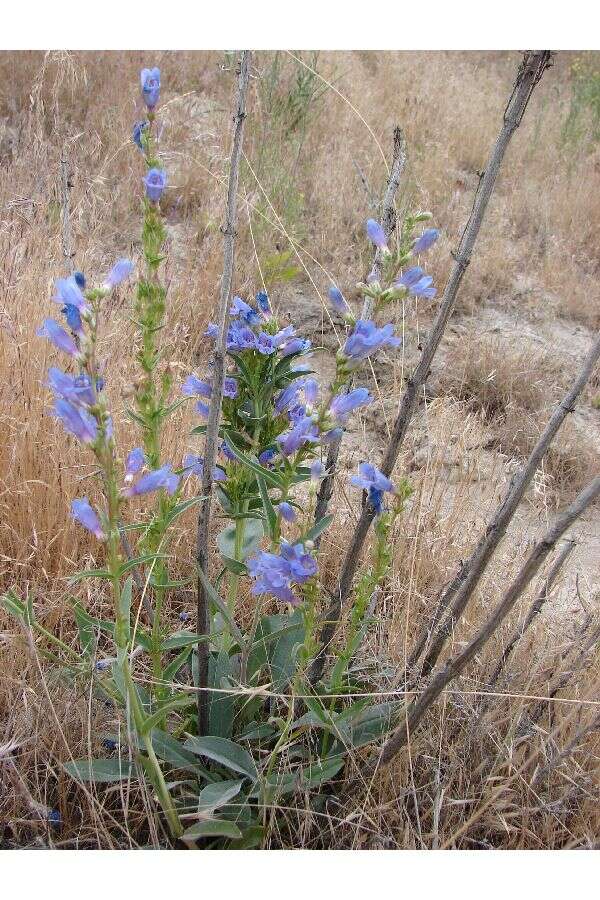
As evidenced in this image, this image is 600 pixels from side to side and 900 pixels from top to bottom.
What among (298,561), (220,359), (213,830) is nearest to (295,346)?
(220,359)

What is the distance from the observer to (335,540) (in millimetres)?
2479

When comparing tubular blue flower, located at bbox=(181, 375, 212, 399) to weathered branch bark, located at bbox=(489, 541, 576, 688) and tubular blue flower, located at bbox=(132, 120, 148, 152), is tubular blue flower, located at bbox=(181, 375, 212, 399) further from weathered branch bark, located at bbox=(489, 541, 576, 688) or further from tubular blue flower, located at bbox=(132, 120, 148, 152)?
weathered branch bark, located at bbox=(489, 541, 576, 688)

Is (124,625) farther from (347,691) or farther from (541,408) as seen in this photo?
(541,408)

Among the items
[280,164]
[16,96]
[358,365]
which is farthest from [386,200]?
[16,96]

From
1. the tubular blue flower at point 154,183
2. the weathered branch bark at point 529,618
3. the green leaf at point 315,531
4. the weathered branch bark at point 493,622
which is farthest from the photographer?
the weathered branch bark at point 529,618

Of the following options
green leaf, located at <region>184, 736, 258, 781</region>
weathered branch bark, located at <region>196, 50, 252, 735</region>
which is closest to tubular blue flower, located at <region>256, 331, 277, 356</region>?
weathered branch bark, located at <region>196, 50, 252, 735</region>

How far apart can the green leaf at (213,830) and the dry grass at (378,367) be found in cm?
12

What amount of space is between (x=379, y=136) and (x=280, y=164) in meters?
1.86

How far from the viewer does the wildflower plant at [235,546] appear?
4.09 ft

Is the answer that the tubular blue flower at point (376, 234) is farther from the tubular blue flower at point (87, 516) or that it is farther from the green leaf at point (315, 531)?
the tubular blue flower at point (87, 516)

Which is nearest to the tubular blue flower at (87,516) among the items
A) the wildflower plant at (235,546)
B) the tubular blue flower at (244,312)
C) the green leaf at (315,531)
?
the wildflower plant at (235,546)

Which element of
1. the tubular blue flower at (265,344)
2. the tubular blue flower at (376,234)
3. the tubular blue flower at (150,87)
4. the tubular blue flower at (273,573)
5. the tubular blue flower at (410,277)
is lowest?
the tubular blue flower at (273,573)

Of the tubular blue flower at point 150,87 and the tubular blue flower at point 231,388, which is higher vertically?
the tubular blue flower at point 150,87

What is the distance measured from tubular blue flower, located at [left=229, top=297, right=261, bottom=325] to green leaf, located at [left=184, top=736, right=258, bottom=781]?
842 millimetres
